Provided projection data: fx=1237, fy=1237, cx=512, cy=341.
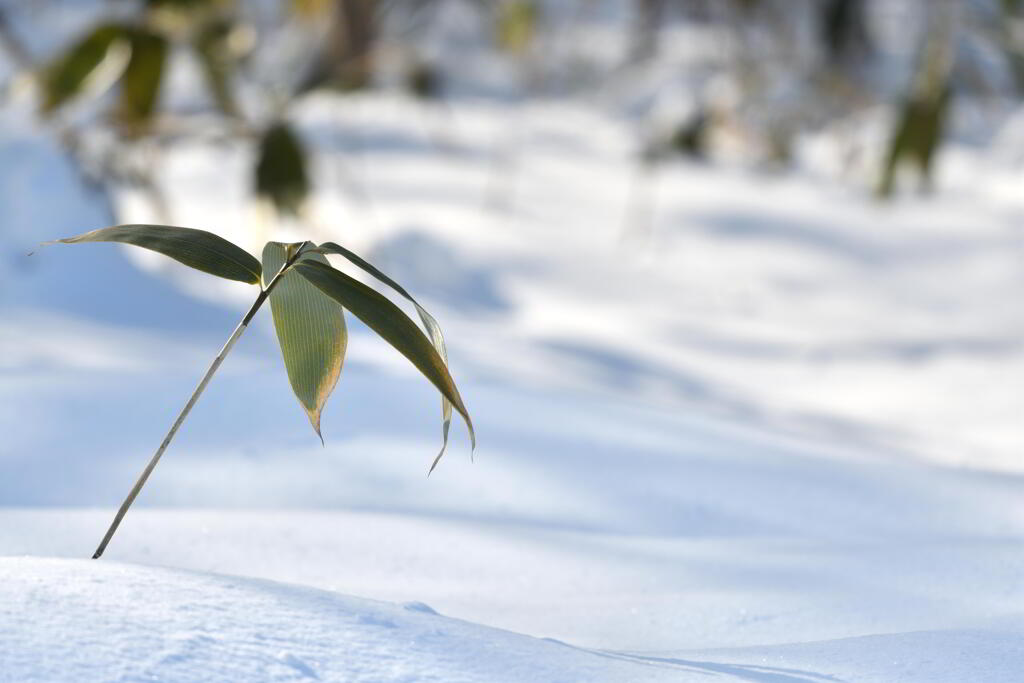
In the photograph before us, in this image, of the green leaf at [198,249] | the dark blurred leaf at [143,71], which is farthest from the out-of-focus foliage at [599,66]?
the green leaf at [198,249]

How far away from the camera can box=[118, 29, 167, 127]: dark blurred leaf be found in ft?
5.59

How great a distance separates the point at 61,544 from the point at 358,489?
7.8 inches

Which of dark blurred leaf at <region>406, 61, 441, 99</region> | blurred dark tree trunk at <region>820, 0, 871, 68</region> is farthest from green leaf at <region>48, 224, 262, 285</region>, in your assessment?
blurred dark tree trunk at <region>820, 0, 871, 68</region>

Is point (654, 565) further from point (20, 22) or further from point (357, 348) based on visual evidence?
point (20, 22)

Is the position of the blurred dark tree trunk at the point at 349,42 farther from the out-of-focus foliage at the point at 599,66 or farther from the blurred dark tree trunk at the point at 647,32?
the blurred dark tree trunk at the point at 647,32

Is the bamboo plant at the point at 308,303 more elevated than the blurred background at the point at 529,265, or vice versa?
the blurred background at the point at 529,265

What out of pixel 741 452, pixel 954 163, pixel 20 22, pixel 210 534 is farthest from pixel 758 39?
pixel 210 534

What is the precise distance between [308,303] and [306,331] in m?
0.01

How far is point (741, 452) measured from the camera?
85 cm

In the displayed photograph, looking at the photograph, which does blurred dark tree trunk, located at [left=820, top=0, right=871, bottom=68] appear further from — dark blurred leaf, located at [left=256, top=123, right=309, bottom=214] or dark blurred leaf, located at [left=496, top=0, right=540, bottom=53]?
dark blurred leaf, located at [left=256, top=123, right=309, bottom=214]

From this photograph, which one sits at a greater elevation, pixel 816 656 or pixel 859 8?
pixel 859 8

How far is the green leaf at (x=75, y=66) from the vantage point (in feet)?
5.37

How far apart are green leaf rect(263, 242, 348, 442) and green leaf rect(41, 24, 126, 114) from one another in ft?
4.28

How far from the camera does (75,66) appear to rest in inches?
65.0
